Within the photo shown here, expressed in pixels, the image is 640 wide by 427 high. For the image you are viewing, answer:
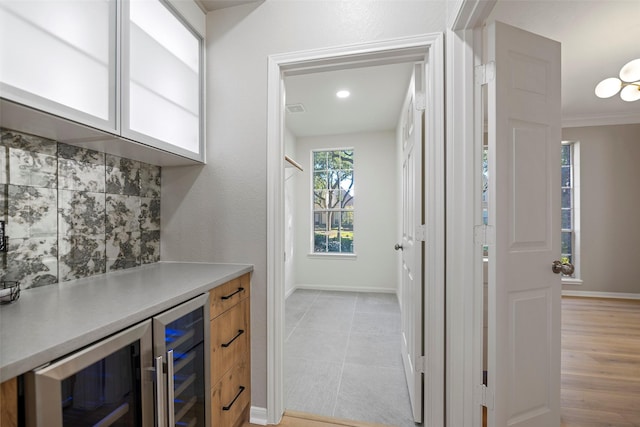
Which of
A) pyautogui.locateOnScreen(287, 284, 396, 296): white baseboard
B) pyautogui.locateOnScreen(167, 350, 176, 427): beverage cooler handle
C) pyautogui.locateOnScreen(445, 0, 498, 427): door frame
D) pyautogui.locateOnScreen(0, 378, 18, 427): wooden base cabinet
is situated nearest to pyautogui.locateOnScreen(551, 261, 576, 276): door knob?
pyautogui.locateOnScreen(445, 0, 498, 427): door frame

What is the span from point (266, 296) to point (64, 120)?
1.21 m

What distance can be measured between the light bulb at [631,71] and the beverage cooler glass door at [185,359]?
3.53 metres

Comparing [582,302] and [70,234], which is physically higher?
[70,234]

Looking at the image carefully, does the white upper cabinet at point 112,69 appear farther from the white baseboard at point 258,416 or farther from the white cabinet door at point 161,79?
the white baseboard at point 258,416

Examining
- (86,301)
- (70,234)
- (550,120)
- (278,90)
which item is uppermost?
(278,90)

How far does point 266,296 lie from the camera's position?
1675 millimetres

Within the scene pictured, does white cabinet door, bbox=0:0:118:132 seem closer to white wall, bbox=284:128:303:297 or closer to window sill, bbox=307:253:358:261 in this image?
white wall, bbox=284:128:303:297

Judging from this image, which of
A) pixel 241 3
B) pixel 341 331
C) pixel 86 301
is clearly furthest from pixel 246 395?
pixel 241 3

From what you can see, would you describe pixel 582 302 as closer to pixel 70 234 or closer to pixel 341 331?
pixel 341 331

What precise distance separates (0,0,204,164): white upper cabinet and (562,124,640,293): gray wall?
529 cm

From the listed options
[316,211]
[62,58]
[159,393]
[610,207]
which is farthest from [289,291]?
[610,207]

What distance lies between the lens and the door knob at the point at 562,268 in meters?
1.35

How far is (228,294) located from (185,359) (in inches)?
14.3

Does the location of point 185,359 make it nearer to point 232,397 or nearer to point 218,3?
point 232,397
